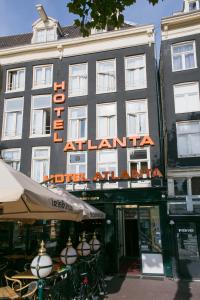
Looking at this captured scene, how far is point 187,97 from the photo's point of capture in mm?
14664

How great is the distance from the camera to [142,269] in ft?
41.6

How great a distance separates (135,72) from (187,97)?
3.19m

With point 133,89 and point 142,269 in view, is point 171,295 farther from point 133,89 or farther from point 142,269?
point 133,89

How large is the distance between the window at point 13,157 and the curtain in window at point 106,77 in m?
5.64

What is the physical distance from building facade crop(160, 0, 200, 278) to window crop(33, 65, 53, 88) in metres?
6.53

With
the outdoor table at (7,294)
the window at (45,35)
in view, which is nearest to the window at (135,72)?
the window at (45,35)

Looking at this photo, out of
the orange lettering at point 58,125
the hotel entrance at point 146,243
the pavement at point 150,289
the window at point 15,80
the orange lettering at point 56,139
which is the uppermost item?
the window at point 15,80

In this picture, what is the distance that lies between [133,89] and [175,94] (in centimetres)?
219

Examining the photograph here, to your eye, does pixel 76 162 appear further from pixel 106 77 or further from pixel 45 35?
pixel 45 35

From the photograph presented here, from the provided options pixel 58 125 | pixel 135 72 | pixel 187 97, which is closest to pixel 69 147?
pixel 58 125

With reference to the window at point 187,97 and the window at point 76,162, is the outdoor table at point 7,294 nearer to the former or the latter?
the window at point 76,162

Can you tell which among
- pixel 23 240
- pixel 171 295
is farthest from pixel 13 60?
pixel 171 295

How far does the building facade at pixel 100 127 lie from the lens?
13438 mm

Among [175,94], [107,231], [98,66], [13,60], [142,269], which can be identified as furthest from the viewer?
[13,60]
